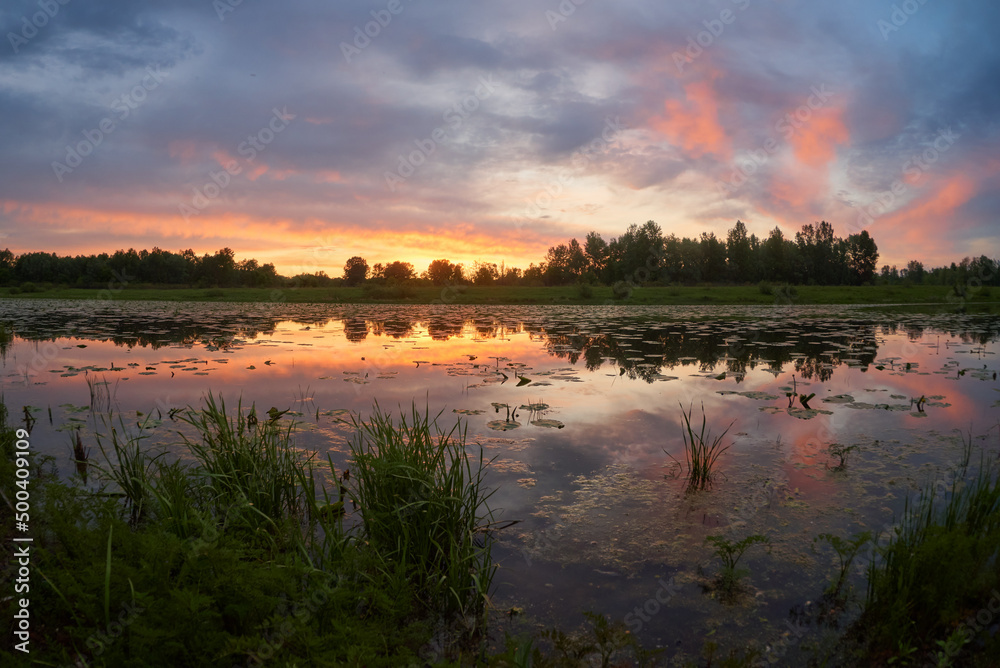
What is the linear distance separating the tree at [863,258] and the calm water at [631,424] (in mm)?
78482

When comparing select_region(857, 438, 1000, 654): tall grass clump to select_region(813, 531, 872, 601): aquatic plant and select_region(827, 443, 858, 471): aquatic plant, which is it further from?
select_region(827, 443, 858, 471): aquatic plant

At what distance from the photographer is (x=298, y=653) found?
2.65 m

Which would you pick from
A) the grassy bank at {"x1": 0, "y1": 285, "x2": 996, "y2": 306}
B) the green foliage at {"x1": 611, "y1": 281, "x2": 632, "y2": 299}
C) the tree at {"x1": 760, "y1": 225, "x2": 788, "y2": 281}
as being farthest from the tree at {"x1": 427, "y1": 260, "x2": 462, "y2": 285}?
the tree at {"x1": 760, "y1": 225, "x2": 788, "y2": 281}

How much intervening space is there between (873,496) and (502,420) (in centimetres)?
419

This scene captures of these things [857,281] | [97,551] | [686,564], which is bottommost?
[686,564]

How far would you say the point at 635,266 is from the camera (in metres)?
74.4

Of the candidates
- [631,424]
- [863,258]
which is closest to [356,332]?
[631,424]

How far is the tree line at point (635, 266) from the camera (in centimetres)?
7400

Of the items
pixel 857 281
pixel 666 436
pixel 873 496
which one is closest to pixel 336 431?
pixel 666 436

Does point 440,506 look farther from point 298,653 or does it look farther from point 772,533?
point 772,533

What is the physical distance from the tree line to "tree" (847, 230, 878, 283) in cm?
13

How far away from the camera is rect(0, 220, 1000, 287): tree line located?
74.0m

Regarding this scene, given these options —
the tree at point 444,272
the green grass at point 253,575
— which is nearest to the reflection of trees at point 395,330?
the green grass at point 253,575

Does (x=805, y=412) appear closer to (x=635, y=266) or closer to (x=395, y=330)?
(x=395, y=330)
